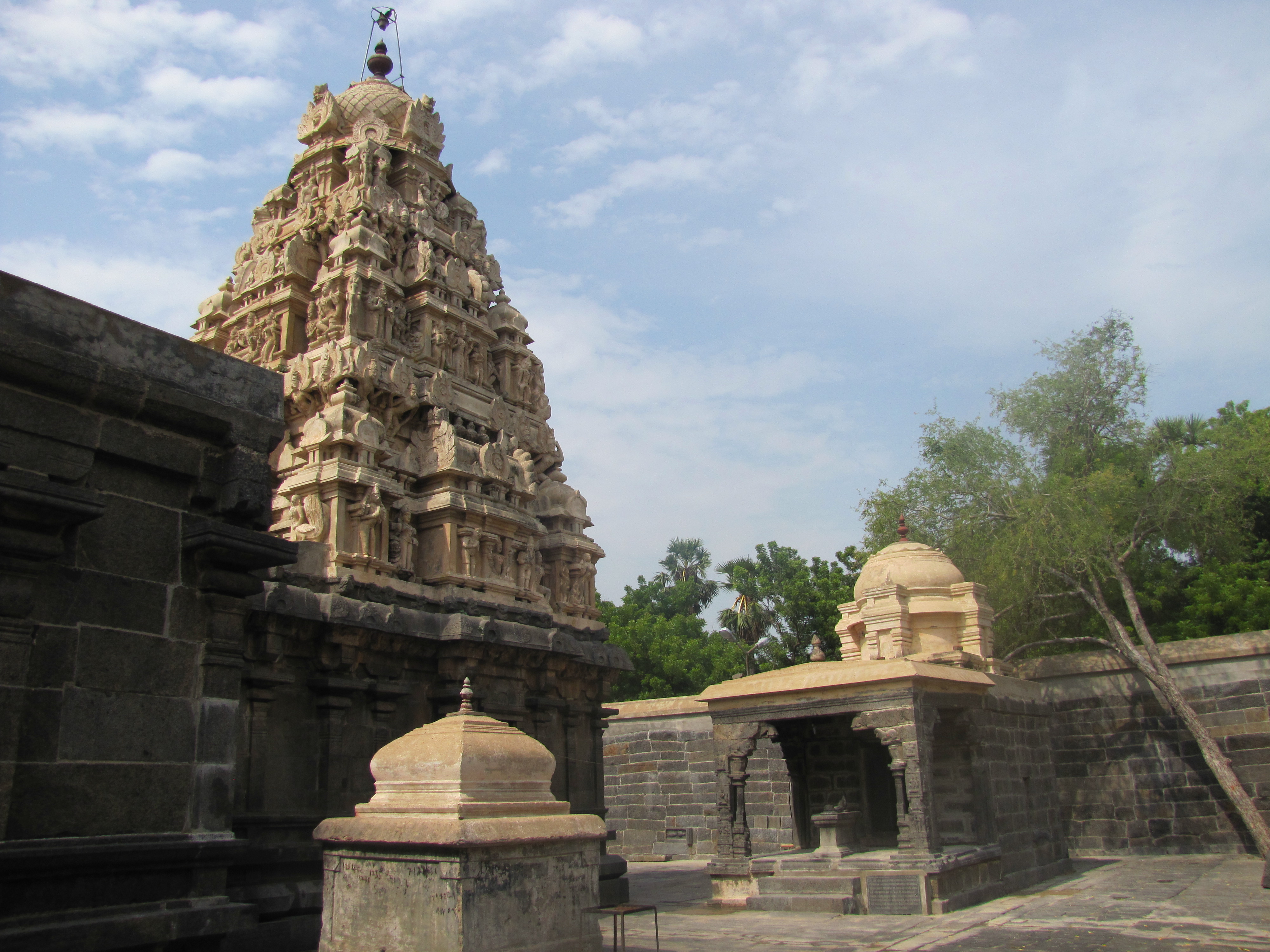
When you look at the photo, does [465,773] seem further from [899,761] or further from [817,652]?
[817,652]

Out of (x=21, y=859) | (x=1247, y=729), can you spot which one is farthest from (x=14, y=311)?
(x=1247, y=729)

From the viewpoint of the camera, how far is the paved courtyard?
28.0ft

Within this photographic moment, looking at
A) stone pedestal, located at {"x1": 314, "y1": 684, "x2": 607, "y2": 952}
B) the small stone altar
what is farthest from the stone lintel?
stone pedestal, located at {"x1": 314, "y1": 684, "x2": 607, "y2": 952}

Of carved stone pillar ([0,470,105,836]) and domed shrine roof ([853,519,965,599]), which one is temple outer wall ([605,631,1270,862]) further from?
carved stone pillar ([0,470,105,836])

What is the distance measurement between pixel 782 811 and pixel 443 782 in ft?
44.5

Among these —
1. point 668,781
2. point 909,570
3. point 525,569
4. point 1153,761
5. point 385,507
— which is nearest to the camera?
point 385,507

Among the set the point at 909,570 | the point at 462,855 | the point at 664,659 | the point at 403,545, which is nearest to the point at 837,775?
the point at 909,570

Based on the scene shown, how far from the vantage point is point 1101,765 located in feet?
55.5

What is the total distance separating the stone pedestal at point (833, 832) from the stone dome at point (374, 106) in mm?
12254

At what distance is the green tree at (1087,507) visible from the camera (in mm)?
17688

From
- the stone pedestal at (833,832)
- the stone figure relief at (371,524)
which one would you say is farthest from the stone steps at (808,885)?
the stone figure relief at (371,524)

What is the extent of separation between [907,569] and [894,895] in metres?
5.57

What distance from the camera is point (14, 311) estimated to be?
15.7ft

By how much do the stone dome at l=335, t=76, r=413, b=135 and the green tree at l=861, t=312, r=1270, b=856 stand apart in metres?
13.6
